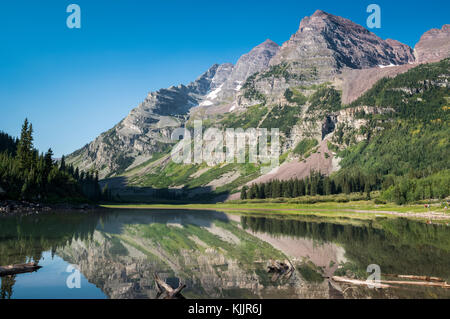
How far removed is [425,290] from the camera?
21.3 metres

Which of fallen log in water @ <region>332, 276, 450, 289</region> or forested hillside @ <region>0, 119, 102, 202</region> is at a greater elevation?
forested hillside @ <region>0, 119, 102, 202</region>

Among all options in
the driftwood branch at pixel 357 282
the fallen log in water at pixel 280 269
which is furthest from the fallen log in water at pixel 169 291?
the driftwood branch at pixel 357 282

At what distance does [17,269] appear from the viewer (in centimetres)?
2488

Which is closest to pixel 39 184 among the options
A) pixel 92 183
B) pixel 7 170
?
pixel 7 170

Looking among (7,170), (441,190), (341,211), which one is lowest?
(341,211)

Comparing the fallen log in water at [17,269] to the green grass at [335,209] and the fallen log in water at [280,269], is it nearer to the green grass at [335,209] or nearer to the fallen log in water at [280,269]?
the fallen log in water at [280,269]

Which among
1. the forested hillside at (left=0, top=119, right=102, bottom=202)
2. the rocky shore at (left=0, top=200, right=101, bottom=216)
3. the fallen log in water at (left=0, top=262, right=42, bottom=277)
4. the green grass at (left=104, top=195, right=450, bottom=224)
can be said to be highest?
the forested hillside at (left=0, top=119, right=102, bottom=202)

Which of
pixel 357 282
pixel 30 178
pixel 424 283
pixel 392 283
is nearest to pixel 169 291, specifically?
pixel 357 282

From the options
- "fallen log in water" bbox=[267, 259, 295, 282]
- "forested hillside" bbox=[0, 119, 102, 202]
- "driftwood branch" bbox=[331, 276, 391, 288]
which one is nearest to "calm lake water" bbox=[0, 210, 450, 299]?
"fallen log in water" bbox=[267, 259, 295, 282]

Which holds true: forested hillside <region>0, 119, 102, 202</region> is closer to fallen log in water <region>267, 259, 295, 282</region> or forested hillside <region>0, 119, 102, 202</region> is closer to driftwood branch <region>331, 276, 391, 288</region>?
fallen log in water <region>267, 259, 295, 282</region>

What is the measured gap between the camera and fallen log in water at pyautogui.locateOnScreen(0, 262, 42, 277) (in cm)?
2389

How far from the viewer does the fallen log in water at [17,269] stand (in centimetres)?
2389
